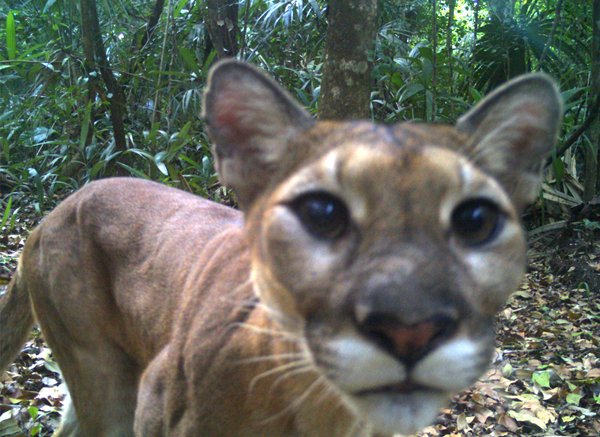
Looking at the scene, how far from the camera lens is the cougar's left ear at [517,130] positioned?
5.78ft

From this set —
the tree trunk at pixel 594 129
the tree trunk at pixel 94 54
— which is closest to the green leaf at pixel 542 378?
the tree trunk at pixel 594 129

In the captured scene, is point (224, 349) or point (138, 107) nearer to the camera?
point (224, 349)

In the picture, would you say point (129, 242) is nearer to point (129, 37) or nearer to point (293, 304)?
point (293, 304)

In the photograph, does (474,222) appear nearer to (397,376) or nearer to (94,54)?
(397,376)

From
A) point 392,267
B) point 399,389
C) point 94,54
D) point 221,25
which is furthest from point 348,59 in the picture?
point 94,54

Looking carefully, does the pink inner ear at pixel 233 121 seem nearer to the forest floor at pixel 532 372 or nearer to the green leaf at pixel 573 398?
the forest floor at pixel 532 372

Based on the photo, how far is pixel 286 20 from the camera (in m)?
5.88

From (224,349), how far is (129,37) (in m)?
6.86

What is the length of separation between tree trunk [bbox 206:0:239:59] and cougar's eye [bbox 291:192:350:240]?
15.6 ft

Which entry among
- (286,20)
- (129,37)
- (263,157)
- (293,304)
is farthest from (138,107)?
(293,304)

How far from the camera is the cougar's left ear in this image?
1.76 m

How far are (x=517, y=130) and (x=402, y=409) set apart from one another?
1000 millimetres

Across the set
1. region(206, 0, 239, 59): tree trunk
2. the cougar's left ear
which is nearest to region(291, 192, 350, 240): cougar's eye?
the cougar's left ear

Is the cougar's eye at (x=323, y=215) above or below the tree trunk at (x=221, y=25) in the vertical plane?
below
